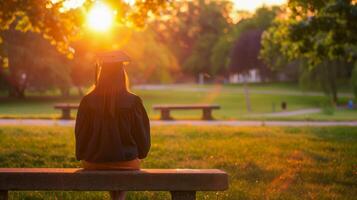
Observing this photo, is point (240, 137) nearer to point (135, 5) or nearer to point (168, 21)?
point (135, 5)

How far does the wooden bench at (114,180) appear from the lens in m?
5.00

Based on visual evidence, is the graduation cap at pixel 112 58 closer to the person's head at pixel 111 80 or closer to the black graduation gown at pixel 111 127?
the person's head at pixel 111 80

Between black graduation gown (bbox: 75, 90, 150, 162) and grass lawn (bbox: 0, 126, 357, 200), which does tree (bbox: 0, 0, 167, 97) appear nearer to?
grass lawn (bbox: 0, 126, 357, 200)

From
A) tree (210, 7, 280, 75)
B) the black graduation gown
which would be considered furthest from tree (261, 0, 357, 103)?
tree (210, 7, 280, 75)

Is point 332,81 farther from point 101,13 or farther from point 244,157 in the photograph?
point 244,157

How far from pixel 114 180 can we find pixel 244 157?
5.53m

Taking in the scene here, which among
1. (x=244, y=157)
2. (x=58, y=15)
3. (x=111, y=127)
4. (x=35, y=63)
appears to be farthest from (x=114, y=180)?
(x=35, y=63)

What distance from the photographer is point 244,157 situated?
10242 mm

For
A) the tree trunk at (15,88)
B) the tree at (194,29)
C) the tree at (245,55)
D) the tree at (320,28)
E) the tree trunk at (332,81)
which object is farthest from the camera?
the tree at (194,29)

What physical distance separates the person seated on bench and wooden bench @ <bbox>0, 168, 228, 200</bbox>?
0.54ft

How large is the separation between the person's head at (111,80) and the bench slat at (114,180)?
74 centimetres

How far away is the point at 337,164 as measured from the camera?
9641 millimetres

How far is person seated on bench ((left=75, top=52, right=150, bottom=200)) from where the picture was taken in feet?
16.5

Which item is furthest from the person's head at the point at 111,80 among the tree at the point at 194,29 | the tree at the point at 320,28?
the tree at the point at 194,29
